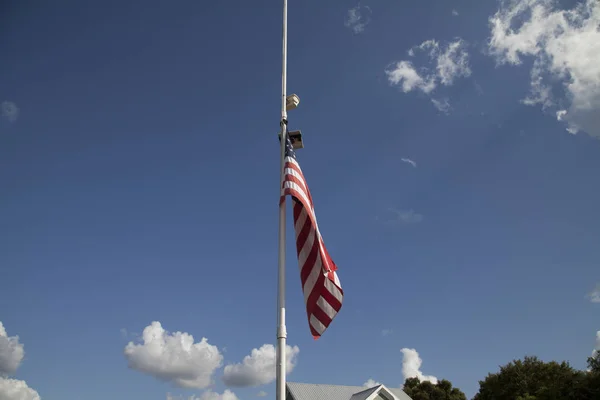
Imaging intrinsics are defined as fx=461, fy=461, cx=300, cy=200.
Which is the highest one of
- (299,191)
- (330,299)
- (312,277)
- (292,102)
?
(292,102)

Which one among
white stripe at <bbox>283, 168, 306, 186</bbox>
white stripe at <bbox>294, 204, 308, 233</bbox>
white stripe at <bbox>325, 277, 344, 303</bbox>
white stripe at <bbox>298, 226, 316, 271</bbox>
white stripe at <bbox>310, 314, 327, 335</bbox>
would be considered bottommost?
white stripe at <bbox>310, 314, 327, 335</bbox>

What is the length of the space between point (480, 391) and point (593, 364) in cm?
2518

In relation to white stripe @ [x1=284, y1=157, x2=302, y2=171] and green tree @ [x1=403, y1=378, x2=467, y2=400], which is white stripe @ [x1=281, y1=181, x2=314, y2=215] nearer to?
white stripe @ [x1=284, y1=157, x2=302, y2=171]

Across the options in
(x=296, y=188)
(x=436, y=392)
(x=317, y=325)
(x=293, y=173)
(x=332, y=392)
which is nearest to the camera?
(x=317, y=325)

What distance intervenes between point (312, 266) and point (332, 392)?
37.0 meters

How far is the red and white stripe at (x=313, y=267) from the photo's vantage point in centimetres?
942

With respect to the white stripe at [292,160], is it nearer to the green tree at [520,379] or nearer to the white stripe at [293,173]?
the white stripe at [293,173]

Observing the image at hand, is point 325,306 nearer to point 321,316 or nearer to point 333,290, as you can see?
point 321,316

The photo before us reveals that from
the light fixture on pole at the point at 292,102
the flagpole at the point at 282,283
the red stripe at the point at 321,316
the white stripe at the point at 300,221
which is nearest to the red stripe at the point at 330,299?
the red stripe at the point at 321,316

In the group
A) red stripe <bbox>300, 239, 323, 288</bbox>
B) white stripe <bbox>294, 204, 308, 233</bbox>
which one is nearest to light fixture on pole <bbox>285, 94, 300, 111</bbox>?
white stripe <bbox>294, 204, 308, 233</bbox>

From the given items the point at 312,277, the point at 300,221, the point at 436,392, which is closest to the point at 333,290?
the point at 312,277

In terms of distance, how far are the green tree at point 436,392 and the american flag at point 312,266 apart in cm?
6483

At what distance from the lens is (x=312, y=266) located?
956 centimetres

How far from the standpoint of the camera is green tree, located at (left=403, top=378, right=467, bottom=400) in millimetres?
66375
